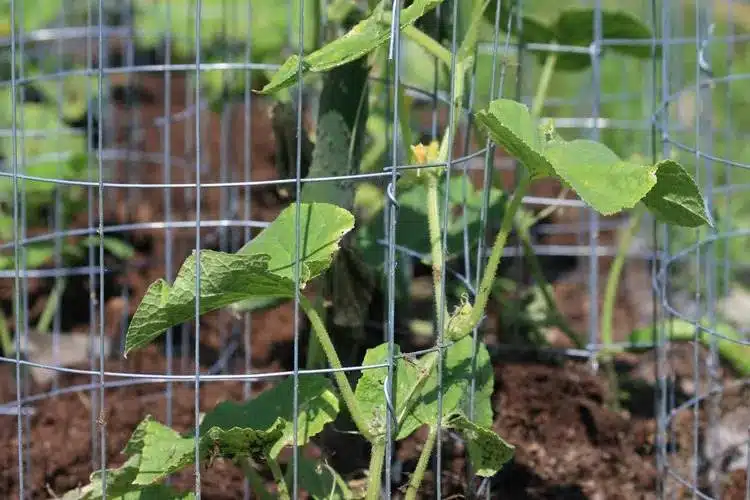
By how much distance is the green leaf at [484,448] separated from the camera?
174 centimetres

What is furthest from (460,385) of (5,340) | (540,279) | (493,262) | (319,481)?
(5,340)

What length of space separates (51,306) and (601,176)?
2017 millimetres

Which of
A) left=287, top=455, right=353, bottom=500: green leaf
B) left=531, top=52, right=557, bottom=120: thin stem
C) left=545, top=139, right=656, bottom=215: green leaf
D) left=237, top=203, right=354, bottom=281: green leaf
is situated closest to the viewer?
left=545, top=139, right=656, bottom=215: green leaf

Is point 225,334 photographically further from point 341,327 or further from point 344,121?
point 344,121

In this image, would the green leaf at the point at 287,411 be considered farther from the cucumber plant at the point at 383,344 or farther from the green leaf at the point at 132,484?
the green leaf at the point at 132,484

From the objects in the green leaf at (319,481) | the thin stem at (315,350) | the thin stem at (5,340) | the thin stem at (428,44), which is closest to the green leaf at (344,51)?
the thin stem at (428,44)

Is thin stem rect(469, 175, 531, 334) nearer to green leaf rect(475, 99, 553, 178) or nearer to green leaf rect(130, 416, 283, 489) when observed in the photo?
green leaf rect(475, 99, 553, 178)

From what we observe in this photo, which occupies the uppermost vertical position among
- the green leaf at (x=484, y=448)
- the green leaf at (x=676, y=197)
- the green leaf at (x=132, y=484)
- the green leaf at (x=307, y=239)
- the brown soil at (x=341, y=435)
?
the green leaf at (x=676, y=197)

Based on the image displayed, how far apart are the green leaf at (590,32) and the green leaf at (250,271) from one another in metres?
1.08

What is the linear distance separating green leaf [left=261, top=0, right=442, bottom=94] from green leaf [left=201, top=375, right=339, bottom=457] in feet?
1.59

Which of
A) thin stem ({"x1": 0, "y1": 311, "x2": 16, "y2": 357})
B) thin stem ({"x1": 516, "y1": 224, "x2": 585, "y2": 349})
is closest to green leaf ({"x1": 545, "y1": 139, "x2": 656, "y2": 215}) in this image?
thin stem ({"x1": 516, "y1": 224, "x2": 585, "y2": 349})

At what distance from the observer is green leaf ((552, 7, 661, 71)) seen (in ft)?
8.31

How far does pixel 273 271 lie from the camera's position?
5.50ft

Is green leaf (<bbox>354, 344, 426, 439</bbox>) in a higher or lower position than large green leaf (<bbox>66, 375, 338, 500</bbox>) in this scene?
higher
